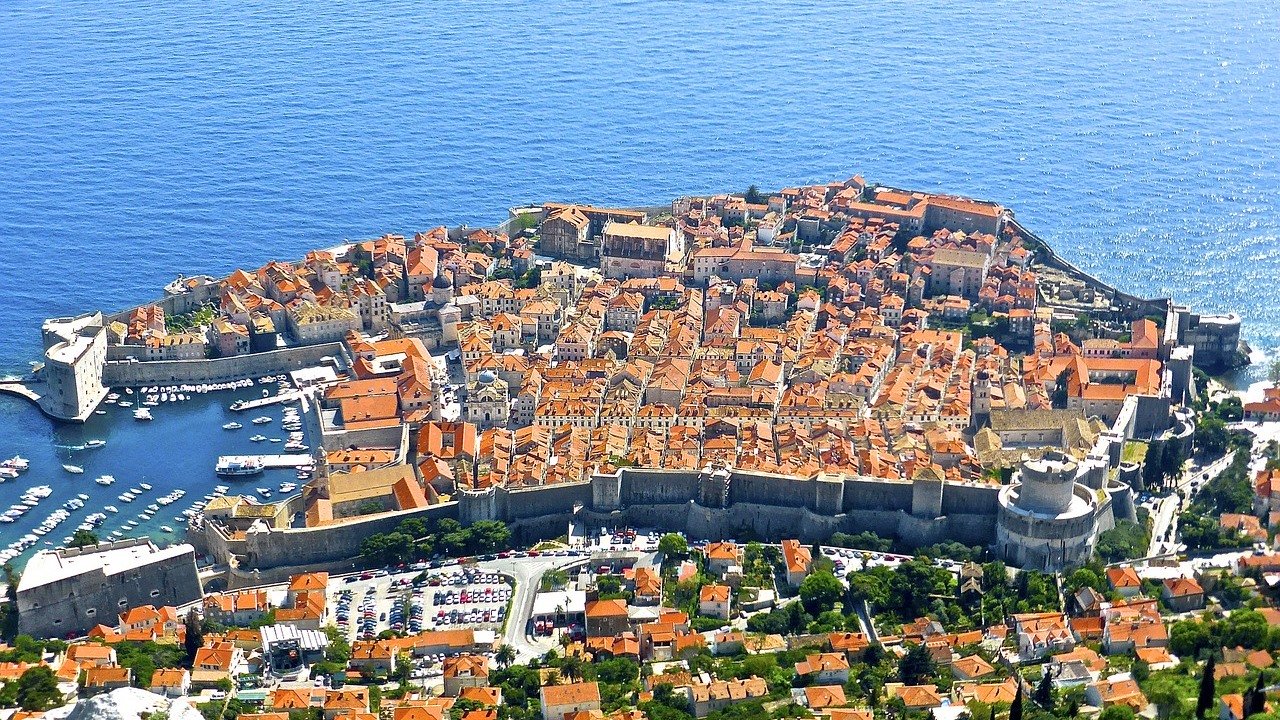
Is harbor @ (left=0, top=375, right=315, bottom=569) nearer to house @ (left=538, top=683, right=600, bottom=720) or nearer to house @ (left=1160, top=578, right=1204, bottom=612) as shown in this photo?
house @ (left=538, top=683, right=600, bottom=720)

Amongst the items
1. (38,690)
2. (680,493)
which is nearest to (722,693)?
(680,493)

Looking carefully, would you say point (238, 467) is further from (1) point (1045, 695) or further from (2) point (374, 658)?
(1) point (1045, 695)

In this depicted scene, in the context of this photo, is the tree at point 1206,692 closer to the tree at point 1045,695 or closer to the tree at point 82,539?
the tree at point 1045,695

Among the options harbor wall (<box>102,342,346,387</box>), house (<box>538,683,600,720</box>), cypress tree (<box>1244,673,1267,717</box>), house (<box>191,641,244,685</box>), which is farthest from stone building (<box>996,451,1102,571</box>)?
harbor wall (<box>102,342,346,387</box>)

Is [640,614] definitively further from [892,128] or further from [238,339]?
[892,128]

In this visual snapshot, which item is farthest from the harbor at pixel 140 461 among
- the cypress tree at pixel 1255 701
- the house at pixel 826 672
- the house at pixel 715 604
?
the cypress tree at pixel 1255 701
